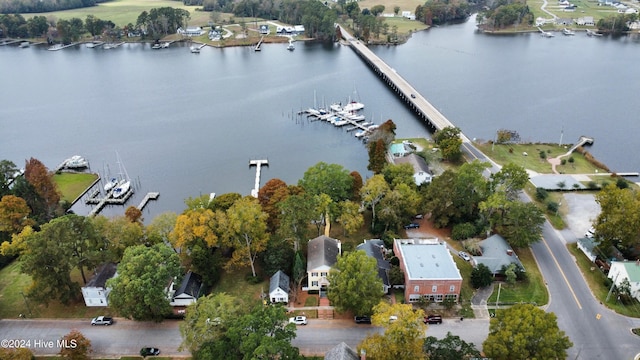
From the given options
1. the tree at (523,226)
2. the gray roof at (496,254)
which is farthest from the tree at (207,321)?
the tree at (523,226)

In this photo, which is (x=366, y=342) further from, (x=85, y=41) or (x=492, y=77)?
(x=85, y=41)

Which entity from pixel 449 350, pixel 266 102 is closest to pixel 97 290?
pixel 449 350

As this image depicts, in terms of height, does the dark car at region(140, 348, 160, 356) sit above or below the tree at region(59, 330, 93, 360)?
below

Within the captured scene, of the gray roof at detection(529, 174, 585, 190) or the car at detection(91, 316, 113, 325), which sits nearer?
the car at detection(91, 316, 113, 325)

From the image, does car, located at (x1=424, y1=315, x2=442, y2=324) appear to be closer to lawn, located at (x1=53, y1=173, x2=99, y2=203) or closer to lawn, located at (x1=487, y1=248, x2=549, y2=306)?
lawn, located at (x1=487, y1=248, x2=549, y2=306)

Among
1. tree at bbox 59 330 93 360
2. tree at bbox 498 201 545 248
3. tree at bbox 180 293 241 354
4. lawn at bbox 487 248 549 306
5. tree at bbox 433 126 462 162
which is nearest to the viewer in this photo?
tree at bbox 180 293 241 354

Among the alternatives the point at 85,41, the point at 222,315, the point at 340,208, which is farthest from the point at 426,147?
the point at 85,41

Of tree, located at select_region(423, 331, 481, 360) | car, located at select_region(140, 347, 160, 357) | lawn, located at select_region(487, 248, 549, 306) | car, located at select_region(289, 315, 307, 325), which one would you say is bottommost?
car, located at select_region(140, 347, 160, 357)

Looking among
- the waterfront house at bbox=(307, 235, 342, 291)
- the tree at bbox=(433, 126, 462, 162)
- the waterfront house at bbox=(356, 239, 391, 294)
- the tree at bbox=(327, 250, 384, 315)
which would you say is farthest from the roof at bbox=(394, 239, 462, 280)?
the tree at bbox=(433, 126, 462, 162)
